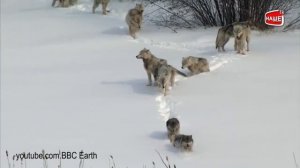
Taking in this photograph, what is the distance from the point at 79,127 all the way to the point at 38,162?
62.3 inches

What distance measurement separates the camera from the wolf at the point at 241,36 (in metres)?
13.5

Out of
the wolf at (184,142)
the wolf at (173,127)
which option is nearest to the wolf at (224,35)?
the wolf at (173,127)

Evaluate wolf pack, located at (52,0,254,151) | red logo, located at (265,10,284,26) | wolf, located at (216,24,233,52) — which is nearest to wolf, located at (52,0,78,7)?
wolf pack, located at (52,0,254,151)

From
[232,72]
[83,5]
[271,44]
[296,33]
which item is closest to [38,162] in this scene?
[232,72]

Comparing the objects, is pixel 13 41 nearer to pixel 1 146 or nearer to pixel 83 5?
pixel 83 5

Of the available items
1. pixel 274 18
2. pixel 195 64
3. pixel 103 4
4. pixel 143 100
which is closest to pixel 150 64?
pixel 195 64

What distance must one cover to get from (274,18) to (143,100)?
23.0 feet

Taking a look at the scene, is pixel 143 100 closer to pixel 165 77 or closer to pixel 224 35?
pixel 165 77

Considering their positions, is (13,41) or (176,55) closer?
(176,55)

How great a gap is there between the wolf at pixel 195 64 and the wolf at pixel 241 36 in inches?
64.4

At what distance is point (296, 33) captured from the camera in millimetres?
15617

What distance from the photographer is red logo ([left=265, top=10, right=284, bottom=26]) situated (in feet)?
54.5

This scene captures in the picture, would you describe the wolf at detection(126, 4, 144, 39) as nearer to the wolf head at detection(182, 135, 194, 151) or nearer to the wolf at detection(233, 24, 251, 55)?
the wolf at detection(233, 24, 251, 55)

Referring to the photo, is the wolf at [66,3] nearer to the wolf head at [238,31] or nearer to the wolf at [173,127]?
the wolf head at [238,31]
